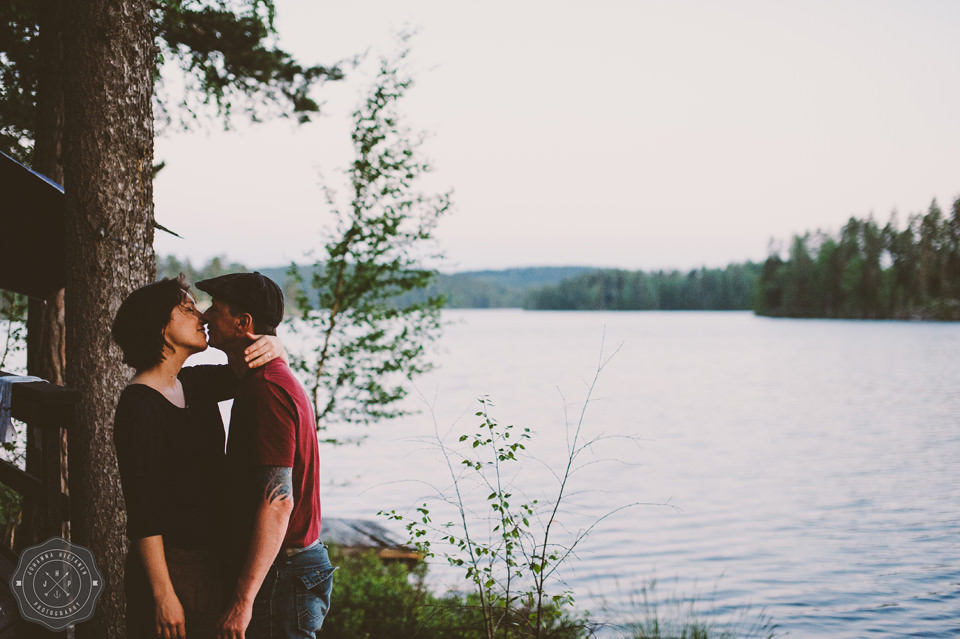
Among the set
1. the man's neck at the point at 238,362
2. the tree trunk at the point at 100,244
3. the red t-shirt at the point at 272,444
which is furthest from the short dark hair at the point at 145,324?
the tree trunk at the point at 100,244

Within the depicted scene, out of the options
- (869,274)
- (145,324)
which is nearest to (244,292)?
(145,324)

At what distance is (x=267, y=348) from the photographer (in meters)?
2.73

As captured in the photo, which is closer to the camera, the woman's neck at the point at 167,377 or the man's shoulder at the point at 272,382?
the man's shoulder at the point at 272,382

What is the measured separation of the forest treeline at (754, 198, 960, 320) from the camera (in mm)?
102750

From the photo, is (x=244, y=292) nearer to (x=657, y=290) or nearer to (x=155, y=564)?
(x=155, y=564)

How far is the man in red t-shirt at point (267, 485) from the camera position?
2562mm

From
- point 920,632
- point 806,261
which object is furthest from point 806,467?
point 806,261

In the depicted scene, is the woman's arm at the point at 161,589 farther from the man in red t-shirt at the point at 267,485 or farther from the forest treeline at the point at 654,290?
the forest treeline at the point at 654,290

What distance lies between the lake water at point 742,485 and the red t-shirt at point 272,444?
160 centimetres

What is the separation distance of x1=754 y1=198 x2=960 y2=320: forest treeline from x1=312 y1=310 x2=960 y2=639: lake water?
61929 millimetres

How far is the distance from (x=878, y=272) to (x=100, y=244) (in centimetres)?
12294

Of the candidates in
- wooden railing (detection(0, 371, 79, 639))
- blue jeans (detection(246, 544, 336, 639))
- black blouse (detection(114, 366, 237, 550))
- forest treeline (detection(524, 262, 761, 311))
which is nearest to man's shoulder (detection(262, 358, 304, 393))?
black blouse (detection(114, 366, 237, 550))

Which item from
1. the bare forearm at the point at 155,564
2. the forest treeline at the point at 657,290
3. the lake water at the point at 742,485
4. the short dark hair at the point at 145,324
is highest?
the forest treeline at the point at 657,290

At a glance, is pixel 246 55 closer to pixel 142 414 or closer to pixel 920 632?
pixel 142 414
